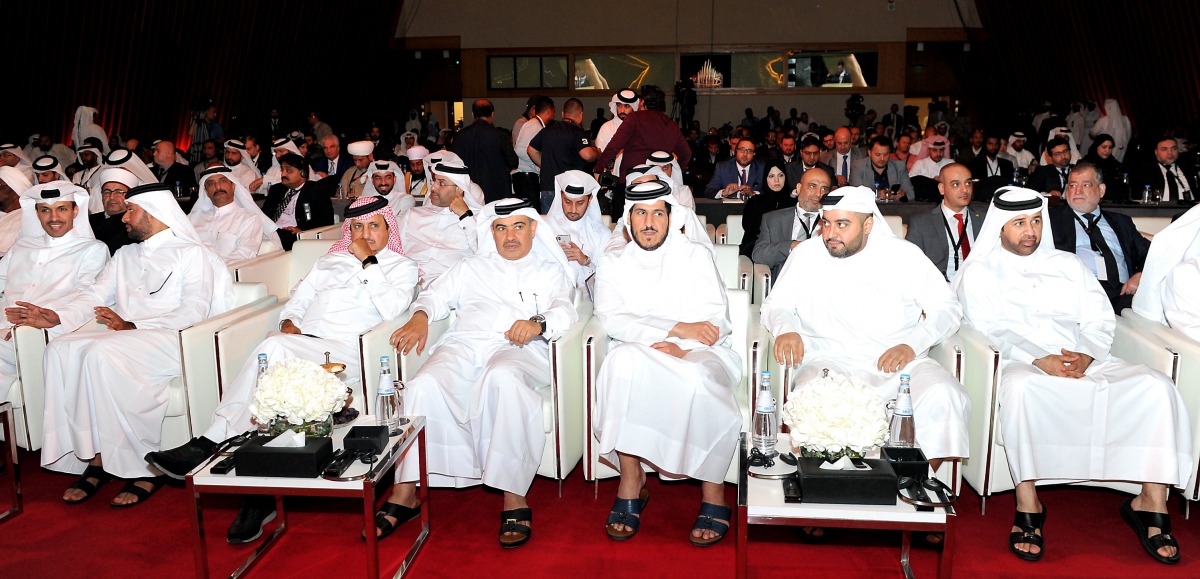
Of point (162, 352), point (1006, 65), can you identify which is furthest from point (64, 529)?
point (1006, 65)

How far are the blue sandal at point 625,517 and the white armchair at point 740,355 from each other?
0.76 ft

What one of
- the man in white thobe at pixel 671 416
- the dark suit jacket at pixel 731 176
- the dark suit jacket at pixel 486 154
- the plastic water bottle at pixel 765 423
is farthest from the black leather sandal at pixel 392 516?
the dark suit jacket at pixel 731 176

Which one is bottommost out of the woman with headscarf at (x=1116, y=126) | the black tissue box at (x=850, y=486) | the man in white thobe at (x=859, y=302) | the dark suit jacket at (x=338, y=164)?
the black tissue box at (x=850, y=486)

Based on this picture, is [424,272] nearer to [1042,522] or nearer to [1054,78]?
[1042,522]

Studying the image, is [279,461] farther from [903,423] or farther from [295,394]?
[903,423]

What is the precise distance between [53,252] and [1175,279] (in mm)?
5137

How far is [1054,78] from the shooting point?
16.7 metres

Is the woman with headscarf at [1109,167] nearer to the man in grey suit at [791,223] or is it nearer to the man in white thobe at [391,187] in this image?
the man in grey suit at [791,223]

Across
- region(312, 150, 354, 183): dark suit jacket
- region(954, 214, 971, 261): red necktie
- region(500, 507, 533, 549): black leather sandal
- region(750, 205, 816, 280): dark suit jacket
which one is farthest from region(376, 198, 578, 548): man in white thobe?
region(312, 150, 354, 183): dark suit jacket

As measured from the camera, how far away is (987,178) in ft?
25.8

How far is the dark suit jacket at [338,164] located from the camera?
9.84 m

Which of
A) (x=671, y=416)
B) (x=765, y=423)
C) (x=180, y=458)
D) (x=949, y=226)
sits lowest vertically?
(x=180, y=458)

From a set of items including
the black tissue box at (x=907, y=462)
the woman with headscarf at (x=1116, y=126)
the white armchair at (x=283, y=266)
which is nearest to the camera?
the black tissue box at (x=907, y=462)

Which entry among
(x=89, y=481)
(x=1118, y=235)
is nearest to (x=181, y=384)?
(x=89, y=481)
